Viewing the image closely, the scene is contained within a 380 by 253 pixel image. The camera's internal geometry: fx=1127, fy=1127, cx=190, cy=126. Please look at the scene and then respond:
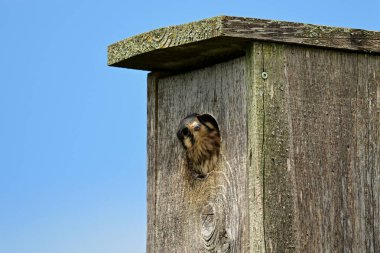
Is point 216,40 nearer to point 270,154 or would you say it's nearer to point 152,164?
point 270,154

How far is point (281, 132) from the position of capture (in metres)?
4.58

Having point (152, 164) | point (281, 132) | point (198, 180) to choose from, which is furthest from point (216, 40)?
point (152, 164)

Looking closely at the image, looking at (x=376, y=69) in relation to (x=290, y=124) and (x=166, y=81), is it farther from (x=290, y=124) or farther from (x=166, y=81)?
(x=166, y=81)

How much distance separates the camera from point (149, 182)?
5336 millimetres

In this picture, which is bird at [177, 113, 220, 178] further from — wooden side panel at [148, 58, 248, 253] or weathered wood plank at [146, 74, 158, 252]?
weathered wood plank at [146, 74, 158, 252]

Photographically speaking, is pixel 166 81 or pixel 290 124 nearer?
pixel 290 124

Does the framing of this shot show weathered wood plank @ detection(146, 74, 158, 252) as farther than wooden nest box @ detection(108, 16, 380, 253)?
Yes

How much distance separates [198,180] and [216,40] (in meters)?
0.71

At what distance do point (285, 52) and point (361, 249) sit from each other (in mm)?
891

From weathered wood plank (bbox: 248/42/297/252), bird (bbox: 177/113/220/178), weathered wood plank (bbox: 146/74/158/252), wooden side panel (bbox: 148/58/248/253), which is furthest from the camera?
weathered wood plank (bbox: 146/74/158/252)

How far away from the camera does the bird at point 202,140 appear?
193 inches

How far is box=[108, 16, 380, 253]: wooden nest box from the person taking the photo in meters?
4.54

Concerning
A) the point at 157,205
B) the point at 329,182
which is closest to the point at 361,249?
the point at 329,182

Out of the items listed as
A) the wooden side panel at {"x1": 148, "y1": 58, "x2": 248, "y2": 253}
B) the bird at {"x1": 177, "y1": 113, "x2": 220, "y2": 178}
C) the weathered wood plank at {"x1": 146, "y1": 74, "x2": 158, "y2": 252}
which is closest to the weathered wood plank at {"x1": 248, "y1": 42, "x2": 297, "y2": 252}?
the wooden side panel at {"x1": 148, "y1": 58, "x2": 248, "y2": 253}
